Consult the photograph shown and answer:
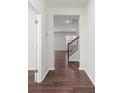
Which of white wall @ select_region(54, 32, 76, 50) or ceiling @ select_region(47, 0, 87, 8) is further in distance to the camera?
white wall @ select_region(54, 32, 76, 50)

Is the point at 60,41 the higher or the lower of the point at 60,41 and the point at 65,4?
the lower

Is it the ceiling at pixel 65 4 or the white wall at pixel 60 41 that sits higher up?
the ceiling at pixel 65 4

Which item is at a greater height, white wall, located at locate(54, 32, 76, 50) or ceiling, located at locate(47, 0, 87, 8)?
ceiling, located at locate(47, 0, 87, 8)

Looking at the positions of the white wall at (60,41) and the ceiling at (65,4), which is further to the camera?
the white wall at (60,41)

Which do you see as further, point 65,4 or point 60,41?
point 60,41
